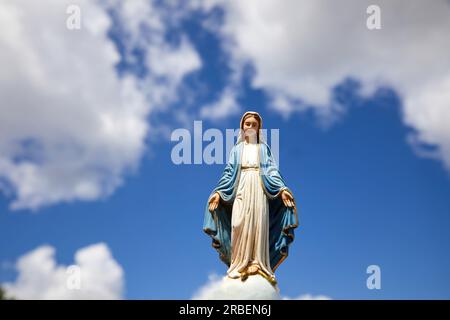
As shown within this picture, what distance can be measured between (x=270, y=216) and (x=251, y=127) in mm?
2426

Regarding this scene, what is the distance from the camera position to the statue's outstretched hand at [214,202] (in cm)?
1554

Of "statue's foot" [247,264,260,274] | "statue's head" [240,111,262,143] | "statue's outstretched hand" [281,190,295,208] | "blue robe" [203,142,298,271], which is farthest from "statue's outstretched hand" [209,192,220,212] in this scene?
"statue's head" [240,111,262,143]

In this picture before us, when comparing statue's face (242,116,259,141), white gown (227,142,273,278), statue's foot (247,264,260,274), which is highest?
statue's face (242,116,259,141)

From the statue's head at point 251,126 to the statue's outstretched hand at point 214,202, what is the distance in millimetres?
1898

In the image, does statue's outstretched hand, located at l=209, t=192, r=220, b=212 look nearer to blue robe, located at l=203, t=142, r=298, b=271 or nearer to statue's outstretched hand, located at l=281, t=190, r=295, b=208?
blue robe, located at l=203, t=142, r=298, b=271

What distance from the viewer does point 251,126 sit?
16.7m

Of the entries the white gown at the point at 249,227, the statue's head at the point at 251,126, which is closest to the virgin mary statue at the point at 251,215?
the white gown at the point at 249,227

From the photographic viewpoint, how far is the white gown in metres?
14.9

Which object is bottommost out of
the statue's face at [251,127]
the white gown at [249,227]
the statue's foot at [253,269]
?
the statue's foot at [253,269]

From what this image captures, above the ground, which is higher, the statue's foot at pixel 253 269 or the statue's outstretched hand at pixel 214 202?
A: the statue's outstretched hand at pixel 214 202

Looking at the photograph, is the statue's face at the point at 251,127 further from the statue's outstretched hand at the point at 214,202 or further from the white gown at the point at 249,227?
the statue's outstretched hand at the point at 214,202
